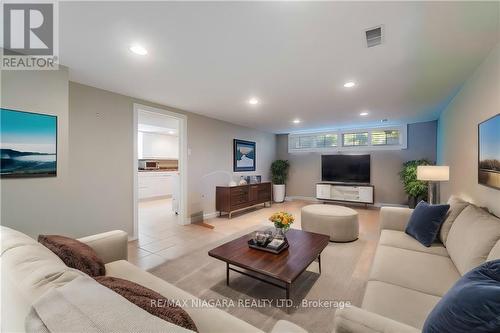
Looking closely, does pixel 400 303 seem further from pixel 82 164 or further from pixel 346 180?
pixel 346 180

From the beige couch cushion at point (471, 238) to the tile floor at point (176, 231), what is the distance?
210 centimetres

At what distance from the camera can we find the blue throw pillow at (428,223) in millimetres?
2076

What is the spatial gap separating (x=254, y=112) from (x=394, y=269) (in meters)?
3.59

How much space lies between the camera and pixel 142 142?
7.52m

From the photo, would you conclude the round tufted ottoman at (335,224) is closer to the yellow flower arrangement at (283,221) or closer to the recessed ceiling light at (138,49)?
the yellow flower arrangement at (283,221)

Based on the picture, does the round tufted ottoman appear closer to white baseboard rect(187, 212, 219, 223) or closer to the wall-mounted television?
white baseboard rect(187, 212, 219, 223)

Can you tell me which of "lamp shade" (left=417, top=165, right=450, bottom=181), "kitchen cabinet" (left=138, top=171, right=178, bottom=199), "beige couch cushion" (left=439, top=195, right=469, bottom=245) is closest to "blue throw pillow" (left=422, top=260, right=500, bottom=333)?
"beige couch cushion" (left=439, top=195, right=469, bottom=245)

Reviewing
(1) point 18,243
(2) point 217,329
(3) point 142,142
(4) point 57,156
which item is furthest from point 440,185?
(3) point 142,142

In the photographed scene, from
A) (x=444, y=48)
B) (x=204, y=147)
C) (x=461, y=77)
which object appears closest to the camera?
(x=444, y=48)

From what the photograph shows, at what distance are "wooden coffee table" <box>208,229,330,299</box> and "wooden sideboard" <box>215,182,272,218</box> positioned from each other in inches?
95.2

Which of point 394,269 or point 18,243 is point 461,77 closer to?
point 394,269

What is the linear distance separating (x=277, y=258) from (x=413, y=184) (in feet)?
14.9

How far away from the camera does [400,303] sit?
4.06 ft

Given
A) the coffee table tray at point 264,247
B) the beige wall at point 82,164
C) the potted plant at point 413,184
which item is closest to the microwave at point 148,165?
the beige wall at point 82,164
